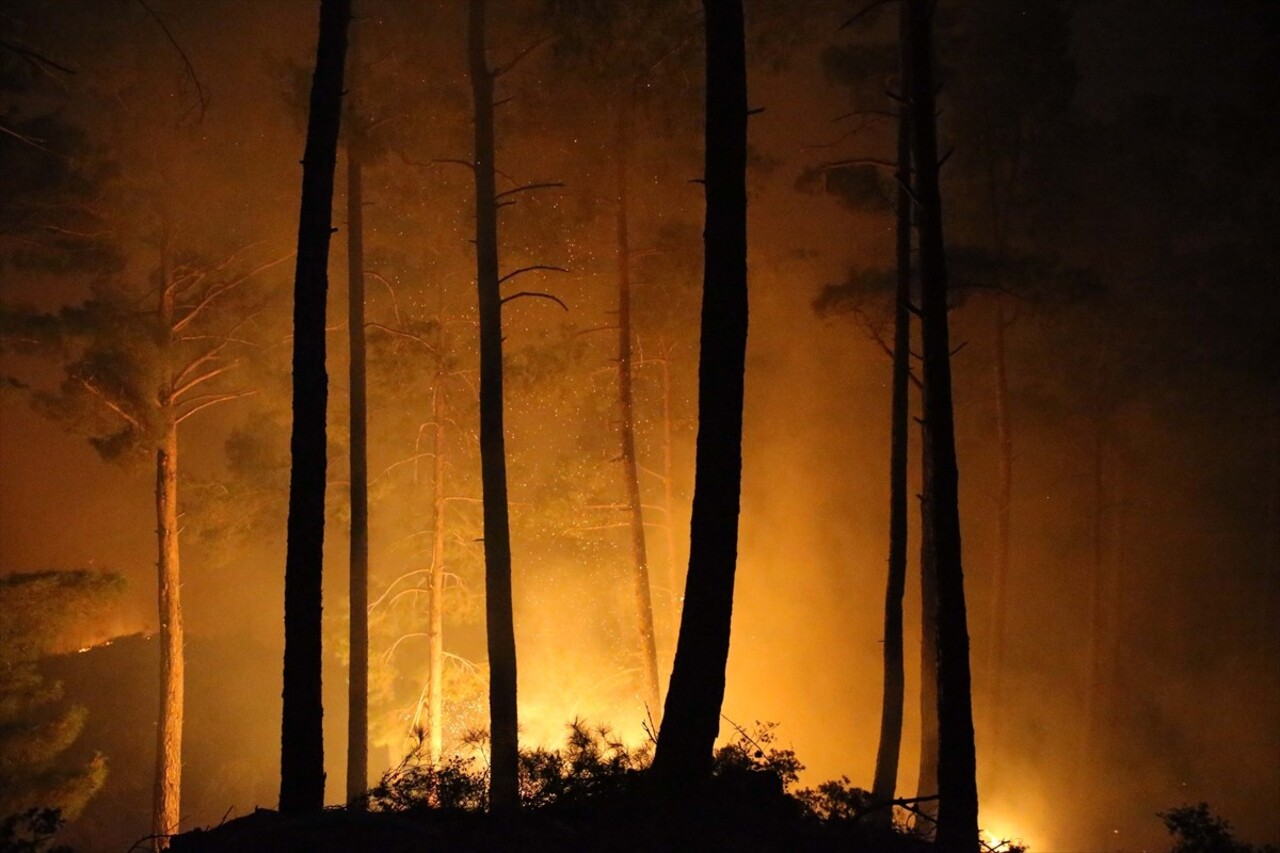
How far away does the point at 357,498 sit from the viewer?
1118 cm

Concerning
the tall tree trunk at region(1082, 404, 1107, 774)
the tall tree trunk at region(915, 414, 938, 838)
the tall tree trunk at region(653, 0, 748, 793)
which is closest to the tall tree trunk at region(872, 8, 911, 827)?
the tall tree trunk at region(915, 414, 938, 838)

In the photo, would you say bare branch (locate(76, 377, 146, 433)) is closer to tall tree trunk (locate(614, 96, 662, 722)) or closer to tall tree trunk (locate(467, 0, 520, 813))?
tall tree trunk (locate(467, 0, 520, 813))

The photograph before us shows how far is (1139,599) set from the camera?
24.3m

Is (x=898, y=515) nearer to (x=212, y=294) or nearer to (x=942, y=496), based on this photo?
(x=942, y=496)

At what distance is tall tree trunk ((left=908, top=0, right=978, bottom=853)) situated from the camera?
6.47m

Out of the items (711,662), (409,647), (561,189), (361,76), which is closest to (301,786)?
(711,662)

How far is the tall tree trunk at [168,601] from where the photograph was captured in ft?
41.7

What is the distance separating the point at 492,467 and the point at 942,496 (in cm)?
514

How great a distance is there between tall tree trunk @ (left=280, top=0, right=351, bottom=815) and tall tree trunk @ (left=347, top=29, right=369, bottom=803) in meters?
5.32

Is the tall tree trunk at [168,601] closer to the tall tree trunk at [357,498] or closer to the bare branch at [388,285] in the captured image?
the bare branch at [388,285]

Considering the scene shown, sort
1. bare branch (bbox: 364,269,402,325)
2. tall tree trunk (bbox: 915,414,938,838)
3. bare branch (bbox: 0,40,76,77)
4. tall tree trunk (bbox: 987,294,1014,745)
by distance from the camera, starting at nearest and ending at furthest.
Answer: bare branch (bbox: 0,40,76,77), tall tree trunk (bbox: 915,414,938,838), bare branch (bbox: 364,269,402,325), tall tree trunk (bbox: 987,294,1014,745)

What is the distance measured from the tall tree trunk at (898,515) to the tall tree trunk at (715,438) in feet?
16.6

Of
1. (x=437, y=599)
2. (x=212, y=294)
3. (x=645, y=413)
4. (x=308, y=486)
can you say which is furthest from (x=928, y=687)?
(x=212, y=294)

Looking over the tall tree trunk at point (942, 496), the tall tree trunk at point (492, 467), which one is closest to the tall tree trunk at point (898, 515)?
the tall tree trunk at point (942, 496)
